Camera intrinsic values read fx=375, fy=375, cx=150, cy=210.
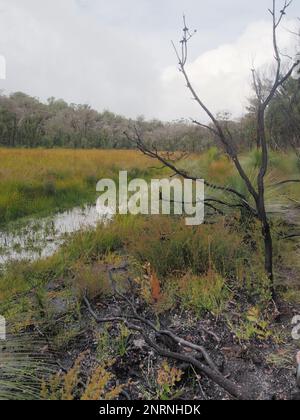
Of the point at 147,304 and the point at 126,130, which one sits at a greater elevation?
the point at 126,130

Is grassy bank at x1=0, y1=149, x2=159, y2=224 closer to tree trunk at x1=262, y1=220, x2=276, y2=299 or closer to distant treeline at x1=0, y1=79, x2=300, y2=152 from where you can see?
distant treeline at x1=0, y1=79, x2=300, y2=152

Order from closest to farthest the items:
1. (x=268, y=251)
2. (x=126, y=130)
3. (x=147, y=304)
A: (x=268, y=251), (x=147, y=304), (x=126, y=130)

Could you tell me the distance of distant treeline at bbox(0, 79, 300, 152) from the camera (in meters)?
9.41

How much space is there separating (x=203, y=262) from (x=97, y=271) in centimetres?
98

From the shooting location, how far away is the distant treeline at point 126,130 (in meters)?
9.41

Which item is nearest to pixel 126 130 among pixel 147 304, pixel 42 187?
pixel 147 304

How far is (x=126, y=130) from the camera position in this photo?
5812mm

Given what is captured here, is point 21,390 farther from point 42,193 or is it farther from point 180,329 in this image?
point 42,193

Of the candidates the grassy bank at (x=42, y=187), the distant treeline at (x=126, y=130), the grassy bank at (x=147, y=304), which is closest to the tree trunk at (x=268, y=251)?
the grassy bank at (x=147, y=304)

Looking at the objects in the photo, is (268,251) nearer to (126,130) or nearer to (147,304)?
(147,304)

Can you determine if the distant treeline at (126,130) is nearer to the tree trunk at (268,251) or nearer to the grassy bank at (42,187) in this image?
the tree trunk at (268,251)

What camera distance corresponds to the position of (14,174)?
30.3 feet

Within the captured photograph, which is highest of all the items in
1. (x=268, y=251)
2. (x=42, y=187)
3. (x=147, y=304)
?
(x=42, y=187)
